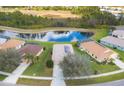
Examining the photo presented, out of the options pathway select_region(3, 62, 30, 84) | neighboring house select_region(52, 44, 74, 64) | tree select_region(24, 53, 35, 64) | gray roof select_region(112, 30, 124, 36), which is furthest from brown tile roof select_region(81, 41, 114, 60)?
pathway select_region(3, 62, 30, 84)

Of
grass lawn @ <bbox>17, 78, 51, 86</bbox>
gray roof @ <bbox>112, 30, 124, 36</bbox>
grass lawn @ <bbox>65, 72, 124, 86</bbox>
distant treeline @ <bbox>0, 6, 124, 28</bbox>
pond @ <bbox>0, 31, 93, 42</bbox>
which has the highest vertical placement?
distant treeline @ <bbox>0, 6, 124, 28</bbox>

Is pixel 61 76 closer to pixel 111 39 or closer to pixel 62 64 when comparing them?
pixel 62 64

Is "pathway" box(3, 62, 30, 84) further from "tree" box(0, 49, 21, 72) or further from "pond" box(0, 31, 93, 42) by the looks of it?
"pond" box(0, 31, 93, 42)

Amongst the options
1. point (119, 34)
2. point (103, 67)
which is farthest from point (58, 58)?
point (119, 34)

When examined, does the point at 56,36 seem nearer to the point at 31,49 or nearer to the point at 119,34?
the point at 31,49

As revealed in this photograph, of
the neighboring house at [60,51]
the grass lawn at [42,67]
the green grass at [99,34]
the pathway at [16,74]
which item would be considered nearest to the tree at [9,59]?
the pathway at [16,74]

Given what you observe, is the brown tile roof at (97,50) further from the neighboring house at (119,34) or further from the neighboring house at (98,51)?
the neighboring house at (119,34)
